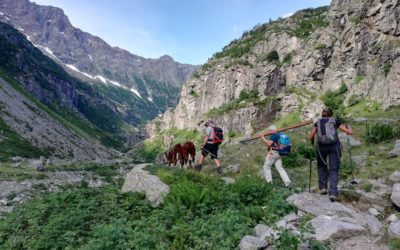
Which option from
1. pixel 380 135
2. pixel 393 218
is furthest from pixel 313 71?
pixel 393 218

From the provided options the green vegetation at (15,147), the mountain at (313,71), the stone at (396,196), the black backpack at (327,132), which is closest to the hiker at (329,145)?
the black backpack at (327,132)

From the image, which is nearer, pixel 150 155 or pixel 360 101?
pixel 360 101

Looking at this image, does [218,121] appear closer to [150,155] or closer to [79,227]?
[150,155]

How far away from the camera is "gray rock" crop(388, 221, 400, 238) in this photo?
8.72 meters

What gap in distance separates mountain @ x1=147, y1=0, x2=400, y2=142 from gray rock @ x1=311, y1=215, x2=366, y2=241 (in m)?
41.0

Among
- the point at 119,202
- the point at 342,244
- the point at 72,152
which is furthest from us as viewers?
the point at 72,152

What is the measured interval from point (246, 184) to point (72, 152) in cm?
7767

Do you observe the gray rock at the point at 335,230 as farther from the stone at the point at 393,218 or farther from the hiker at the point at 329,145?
the hiker at the point at 329,145

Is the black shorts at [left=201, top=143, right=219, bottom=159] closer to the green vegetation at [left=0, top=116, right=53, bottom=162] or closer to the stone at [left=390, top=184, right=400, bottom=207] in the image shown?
the stone at [left=390, top=184, right=400, bottom=207]

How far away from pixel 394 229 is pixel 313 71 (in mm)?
87633

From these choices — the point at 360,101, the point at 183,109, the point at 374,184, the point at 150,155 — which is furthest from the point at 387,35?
the point at 150,155

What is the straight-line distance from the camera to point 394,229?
29.1 feet

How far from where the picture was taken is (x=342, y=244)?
8562 millimetres

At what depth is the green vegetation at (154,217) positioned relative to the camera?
31.1ft
